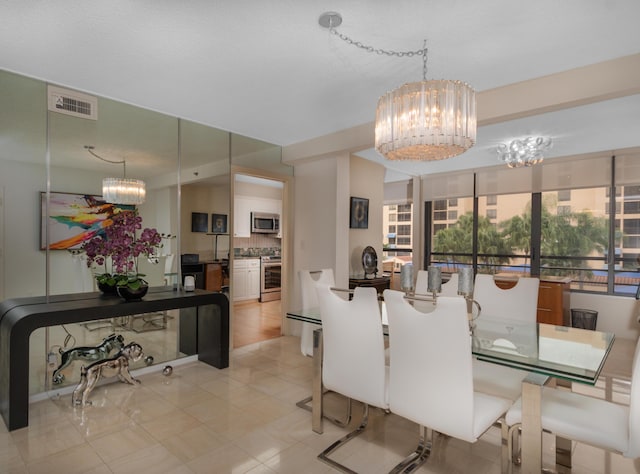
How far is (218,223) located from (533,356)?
127 inches

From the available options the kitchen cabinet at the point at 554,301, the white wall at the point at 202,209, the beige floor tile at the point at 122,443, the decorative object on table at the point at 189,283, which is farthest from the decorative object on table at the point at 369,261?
the beige floor tile at the point at 122,443

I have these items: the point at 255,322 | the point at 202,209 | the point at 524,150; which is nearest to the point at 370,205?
the point at 524,150

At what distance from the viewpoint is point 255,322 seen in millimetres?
5496

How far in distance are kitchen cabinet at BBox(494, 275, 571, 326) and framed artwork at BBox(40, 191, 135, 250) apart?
15.2ft

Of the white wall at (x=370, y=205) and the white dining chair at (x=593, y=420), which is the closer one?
the white dining chair at (x=593, y=420)

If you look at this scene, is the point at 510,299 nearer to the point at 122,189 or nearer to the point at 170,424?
the point at 170,424

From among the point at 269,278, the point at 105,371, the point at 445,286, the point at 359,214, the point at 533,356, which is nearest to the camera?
the point at 533,356

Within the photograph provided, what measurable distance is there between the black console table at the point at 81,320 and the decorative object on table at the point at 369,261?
2.27 m

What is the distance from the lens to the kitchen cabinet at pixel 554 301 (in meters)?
4.63

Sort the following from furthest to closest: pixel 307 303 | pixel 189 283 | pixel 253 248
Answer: pixel 253 248 < pixel 189 283 < pixel 307 303

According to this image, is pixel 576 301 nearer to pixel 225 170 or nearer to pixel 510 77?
pixel 510 77

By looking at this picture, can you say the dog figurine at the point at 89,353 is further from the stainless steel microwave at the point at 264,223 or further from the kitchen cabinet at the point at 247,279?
the stainless steel microwave at the point at 264,223

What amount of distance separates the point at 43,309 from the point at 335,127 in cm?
309

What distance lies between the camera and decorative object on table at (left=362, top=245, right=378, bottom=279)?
17.3 feet
